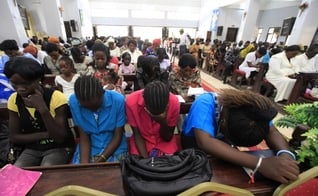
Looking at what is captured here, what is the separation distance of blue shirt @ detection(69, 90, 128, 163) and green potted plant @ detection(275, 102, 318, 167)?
105 cm

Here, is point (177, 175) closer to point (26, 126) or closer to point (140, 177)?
point (140, 177)

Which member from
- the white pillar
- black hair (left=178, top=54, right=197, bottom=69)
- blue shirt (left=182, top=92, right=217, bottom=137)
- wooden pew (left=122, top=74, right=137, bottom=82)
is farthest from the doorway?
blue shirt (left=182, top=92, right=217, bottom=137)

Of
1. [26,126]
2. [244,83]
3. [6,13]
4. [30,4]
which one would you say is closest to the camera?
[26,126]

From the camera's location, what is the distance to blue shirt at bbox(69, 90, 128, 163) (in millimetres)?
1338

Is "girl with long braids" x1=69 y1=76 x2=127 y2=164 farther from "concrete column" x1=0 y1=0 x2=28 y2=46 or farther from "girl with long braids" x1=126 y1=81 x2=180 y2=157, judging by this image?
"concrete column" x1=0 y1=0 x2=28 y2=46

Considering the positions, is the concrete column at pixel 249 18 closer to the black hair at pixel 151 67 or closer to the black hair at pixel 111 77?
the black hair at pixel 151 67

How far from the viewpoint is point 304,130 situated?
0.98 meters

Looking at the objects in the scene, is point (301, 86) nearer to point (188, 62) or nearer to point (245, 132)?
point (188, 62)

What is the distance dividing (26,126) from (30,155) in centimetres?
21

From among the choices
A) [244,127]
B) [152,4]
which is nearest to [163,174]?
[244,127]

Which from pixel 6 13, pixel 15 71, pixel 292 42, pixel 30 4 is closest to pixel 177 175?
pixel 15 71

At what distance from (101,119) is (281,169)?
1.13 metres

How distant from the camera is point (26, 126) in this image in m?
1.32

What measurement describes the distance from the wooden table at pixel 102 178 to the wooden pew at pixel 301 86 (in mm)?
2959
